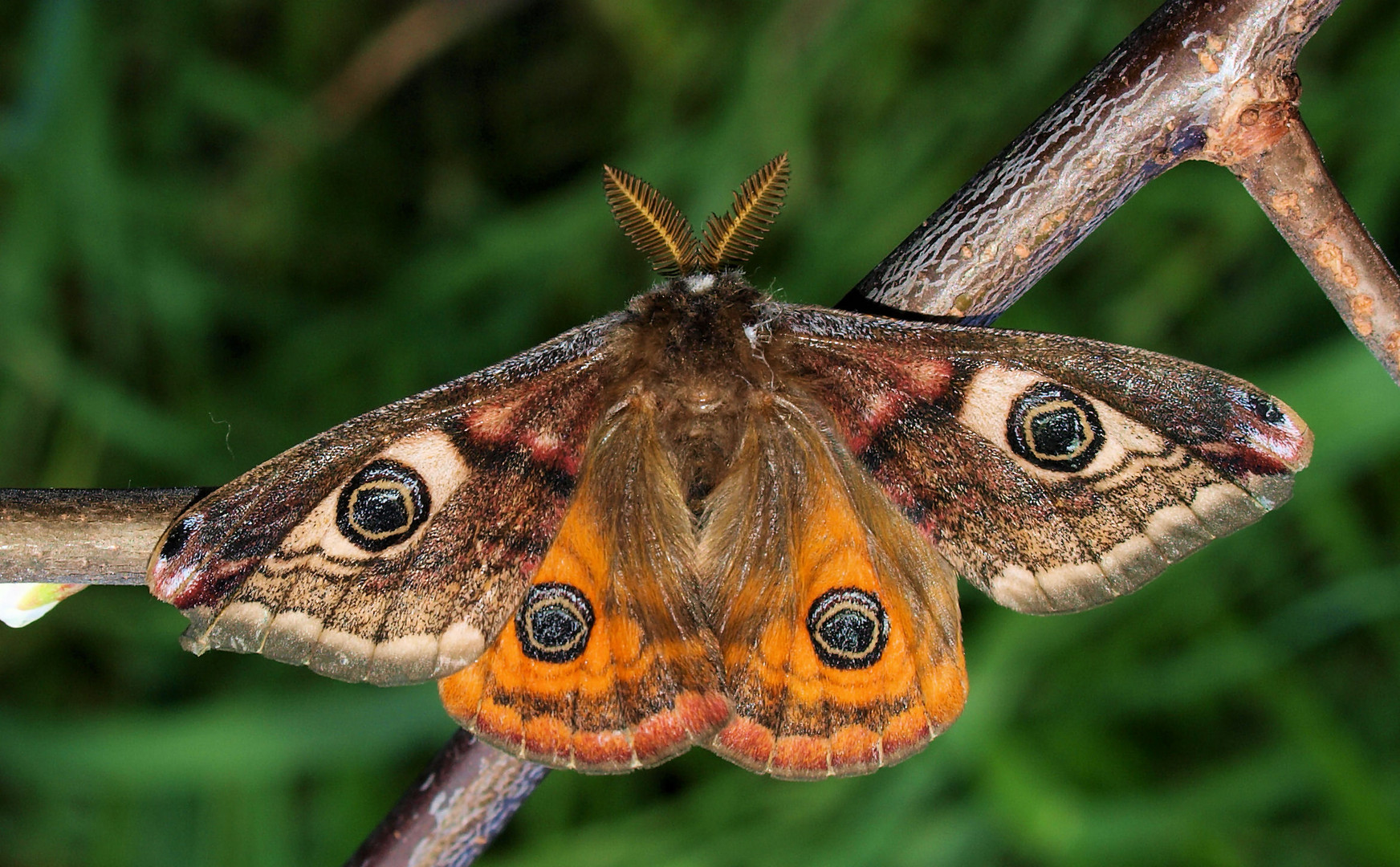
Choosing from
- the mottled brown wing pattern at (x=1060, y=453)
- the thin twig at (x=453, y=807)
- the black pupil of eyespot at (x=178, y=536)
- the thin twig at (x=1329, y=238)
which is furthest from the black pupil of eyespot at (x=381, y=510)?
the thin twig at (x=1329, y=238)

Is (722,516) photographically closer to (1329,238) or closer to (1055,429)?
(1055,429)

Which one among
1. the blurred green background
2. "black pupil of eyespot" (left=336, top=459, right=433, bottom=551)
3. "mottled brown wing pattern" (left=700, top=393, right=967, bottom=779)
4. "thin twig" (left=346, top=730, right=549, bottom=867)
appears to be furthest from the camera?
the blurred green background

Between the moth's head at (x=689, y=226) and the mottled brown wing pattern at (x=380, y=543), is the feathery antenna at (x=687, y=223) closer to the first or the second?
the moth's head at (x=689, y=226)

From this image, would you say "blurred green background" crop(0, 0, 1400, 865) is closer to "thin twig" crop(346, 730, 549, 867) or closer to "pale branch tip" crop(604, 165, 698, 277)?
"thin twig" crop(346, 730, 549, 867)

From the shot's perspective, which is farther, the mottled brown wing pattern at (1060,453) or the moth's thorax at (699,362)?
the moth's thorax at (699,362)

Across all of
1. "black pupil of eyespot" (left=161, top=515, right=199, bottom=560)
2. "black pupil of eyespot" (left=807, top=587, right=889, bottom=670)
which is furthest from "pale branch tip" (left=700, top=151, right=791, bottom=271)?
"black pupil of eyespot" (left=161, top=515, right=199, bottom=560)

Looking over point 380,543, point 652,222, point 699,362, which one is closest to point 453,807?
point 380,543
